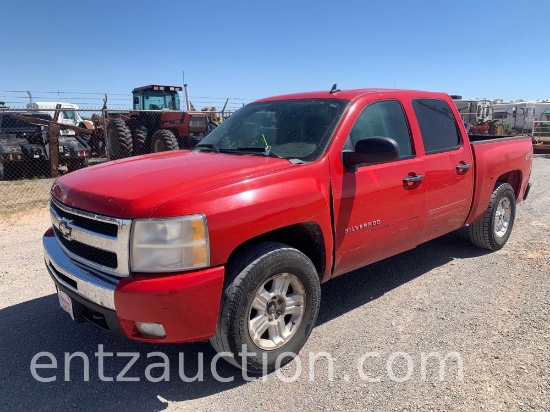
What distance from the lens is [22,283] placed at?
4.57 m

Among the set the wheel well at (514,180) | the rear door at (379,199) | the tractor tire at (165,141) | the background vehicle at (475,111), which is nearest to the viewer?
the rear door at (379,199)

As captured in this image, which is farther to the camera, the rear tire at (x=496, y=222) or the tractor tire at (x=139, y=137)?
the tractor tire at (x=139, y=137)

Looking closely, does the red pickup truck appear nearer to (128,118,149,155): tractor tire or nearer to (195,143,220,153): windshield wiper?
(195,143,220,153): windshield wiper

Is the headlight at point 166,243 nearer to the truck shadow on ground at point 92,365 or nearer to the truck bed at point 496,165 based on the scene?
the truck shadow on ground at point 92,365

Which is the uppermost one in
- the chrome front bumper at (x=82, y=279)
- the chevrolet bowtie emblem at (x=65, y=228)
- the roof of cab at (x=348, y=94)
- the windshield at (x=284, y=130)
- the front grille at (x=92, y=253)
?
the roof of cab at (x=348, y=94)

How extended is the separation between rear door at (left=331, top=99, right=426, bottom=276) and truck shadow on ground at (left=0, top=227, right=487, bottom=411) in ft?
2.09

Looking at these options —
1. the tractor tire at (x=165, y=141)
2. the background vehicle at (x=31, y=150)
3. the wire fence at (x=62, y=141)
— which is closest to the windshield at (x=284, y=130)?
the wire fence at (x=62, y=141)

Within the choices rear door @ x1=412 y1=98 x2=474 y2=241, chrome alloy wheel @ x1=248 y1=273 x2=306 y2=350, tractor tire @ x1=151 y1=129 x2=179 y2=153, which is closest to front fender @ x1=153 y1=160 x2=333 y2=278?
chrome alloy wheel @ x1=248 y1=273 x2=306 y2=350

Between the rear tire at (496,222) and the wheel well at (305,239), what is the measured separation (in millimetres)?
2724

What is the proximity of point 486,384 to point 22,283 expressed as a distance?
433 centimetres

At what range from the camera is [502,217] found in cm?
546

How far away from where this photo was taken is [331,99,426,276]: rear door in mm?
3316

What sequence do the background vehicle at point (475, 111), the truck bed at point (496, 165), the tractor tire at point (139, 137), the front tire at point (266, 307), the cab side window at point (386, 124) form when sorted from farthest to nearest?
the background vehicle at point (475, 111)
the tractor tire at point (139, 137)
the truck bed at point (496, 165)
the cab side window at point (386, 124)
the front tire at point (266, 307)

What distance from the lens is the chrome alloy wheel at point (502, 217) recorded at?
5324mm
